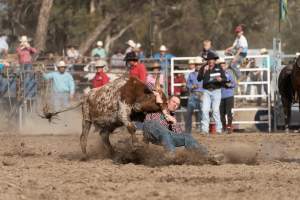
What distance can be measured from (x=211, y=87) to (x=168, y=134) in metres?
6.45

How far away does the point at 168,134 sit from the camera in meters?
10.7

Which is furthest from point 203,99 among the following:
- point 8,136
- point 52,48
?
point 52,48

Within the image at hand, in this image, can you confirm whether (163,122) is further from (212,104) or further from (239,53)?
(239,53)

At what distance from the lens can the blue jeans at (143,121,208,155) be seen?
1067 cm

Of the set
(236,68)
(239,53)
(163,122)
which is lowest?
(163,122)

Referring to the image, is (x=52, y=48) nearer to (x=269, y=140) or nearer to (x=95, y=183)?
(x=269, y=140)

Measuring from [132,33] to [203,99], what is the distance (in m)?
39.9

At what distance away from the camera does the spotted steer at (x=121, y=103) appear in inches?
441

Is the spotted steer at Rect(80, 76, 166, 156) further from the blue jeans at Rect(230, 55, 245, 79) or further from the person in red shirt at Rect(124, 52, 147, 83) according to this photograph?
the blue jeans at Rect(230, 55, 245, 79)

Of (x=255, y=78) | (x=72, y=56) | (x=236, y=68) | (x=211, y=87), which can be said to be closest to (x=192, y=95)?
(x=211, y=87)

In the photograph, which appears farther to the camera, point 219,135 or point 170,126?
point 219,135

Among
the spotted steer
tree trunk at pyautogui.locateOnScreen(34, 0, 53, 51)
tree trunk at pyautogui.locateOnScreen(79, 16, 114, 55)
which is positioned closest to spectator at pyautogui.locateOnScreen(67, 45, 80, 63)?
tree trunk at pyautogui.locateOnScreen(34, 0, 53, 51)

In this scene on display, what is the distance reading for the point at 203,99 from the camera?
17.2 meters

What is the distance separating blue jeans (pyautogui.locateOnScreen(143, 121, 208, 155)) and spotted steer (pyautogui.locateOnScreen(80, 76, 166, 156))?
0.28 metres
